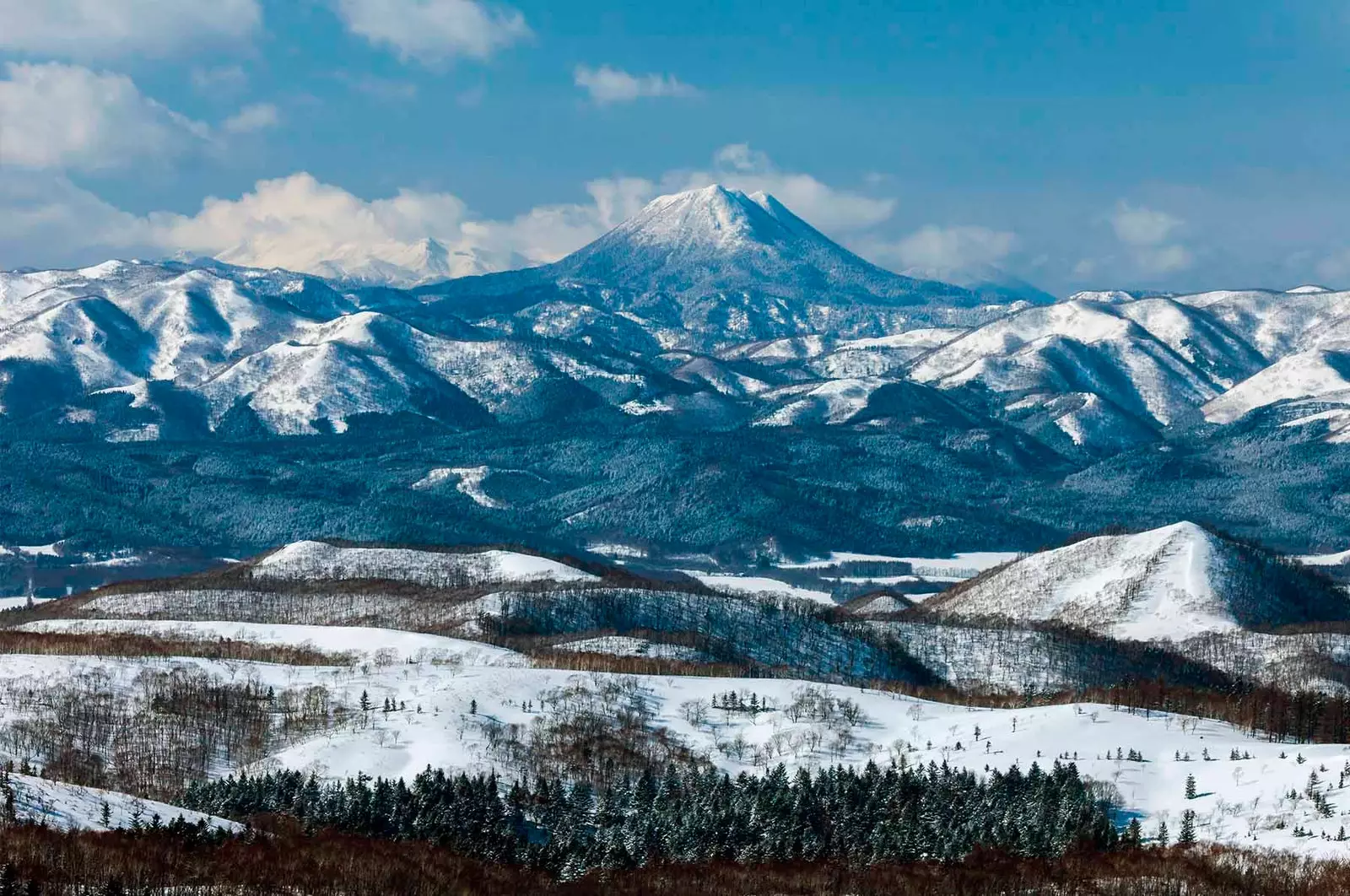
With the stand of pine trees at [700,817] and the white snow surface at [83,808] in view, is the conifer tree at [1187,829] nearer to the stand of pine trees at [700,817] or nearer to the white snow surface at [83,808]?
the stand of pine trees at [700,817]

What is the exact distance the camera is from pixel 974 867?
517 feet

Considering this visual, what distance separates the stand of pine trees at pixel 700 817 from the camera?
541ft

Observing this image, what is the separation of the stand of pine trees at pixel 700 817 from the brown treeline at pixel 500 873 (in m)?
4.79

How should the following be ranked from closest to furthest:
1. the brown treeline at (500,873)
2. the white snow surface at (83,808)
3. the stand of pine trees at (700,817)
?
1. the brown treeline at (500,873)
2. the white snow surface at (83,808)
3. the stand of pine trees at (700,817)

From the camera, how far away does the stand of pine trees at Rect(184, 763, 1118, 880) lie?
541 feet

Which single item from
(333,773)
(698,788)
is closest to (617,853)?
(698,788)

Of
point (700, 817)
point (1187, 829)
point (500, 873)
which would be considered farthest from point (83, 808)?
point (1187, 829)

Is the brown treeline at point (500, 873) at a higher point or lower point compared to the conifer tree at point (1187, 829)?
lower

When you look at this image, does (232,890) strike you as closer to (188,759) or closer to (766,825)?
(766,825)

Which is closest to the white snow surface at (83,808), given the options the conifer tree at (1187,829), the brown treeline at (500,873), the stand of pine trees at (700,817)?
the brown treeline at (500,873)

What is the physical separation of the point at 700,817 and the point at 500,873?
2487 centimetres

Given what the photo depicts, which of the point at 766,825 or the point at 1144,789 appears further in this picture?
the point at 1144,789

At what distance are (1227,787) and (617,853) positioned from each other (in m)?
59.2

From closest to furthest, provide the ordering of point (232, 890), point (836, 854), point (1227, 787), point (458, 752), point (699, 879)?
point (232, 890), point (699, 879), point (836, 854), point (1227, 787), point (458, 752)
